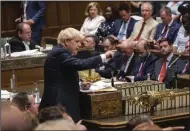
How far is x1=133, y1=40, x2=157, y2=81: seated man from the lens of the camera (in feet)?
17.3

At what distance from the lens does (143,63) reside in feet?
17.6

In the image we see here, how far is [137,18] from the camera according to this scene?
761 cm

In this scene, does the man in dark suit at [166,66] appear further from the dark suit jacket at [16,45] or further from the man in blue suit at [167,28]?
the dark suit jacket at [16,45]

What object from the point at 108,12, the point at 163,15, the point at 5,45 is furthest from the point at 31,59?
the point at 108,12

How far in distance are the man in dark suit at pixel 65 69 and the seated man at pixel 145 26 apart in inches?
109

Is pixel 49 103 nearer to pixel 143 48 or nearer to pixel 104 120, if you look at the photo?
pixel 104 120

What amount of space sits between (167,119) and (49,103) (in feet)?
2.85

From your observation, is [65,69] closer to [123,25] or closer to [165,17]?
[165,17]

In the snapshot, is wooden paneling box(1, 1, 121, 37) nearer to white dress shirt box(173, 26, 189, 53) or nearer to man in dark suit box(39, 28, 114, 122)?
white dress shirt box(173, 26, 189, 53)

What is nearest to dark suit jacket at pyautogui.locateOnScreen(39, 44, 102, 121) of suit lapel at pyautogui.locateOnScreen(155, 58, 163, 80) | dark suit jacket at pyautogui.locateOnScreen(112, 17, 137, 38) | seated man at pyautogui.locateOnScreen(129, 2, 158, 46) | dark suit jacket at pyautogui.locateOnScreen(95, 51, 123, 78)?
suit lapel at pyautogui.locateOnScreen(155, 58, 163, 80)

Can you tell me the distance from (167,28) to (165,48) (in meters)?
1.50

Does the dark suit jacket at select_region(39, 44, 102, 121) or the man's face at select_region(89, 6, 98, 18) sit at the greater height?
the man's face at select_region(89, 6, 98, 18)

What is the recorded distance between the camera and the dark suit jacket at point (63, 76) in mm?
4180

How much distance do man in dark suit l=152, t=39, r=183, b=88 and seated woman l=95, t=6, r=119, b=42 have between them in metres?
2.06
